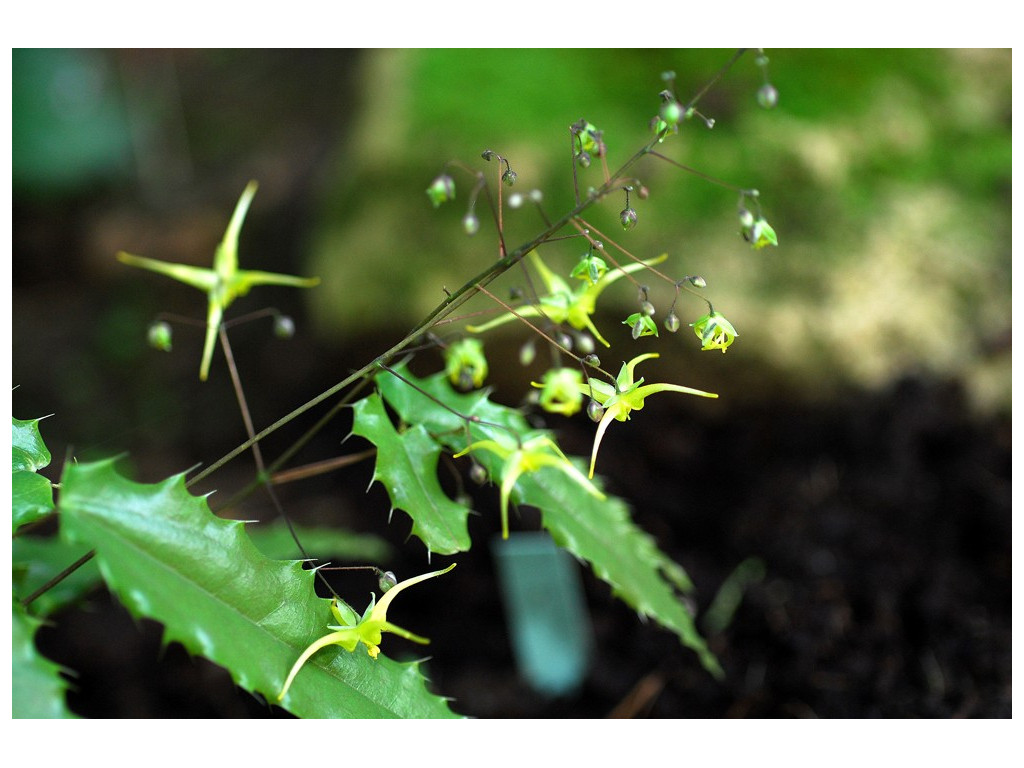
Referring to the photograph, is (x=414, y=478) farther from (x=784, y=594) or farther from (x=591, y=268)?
(x=784, y=594)

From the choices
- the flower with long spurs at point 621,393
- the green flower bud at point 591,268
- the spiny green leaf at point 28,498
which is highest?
the green flower bud at point 591,268

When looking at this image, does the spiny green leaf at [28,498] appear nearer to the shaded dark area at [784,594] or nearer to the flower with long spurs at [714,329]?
the flower with long spurs at [714,329]

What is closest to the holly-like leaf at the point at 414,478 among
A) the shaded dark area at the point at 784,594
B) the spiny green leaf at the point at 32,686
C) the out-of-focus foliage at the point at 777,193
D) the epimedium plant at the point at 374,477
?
the epimedium plant at the point at 374,477

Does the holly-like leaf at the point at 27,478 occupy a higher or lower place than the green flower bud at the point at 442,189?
lower

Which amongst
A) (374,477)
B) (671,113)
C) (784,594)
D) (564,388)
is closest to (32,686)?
(374,477)

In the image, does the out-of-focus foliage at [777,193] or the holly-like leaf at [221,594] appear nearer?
the holly-like leaf at [221,594]

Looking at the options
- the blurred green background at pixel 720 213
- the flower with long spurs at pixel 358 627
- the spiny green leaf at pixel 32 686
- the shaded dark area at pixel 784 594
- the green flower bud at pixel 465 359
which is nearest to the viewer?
the spiny green leaf at pixel 32 686

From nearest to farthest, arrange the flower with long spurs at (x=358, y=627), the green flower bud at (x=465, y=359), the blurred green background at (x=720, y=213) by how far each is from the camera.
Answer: the flower with long spurs at (x=358, y=627), the green flower bud at (x=465, y=359), the blurred green background at (x=720, y=213)

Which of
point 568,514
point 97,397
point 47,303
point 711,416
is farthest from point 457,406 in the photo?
point 47,303
